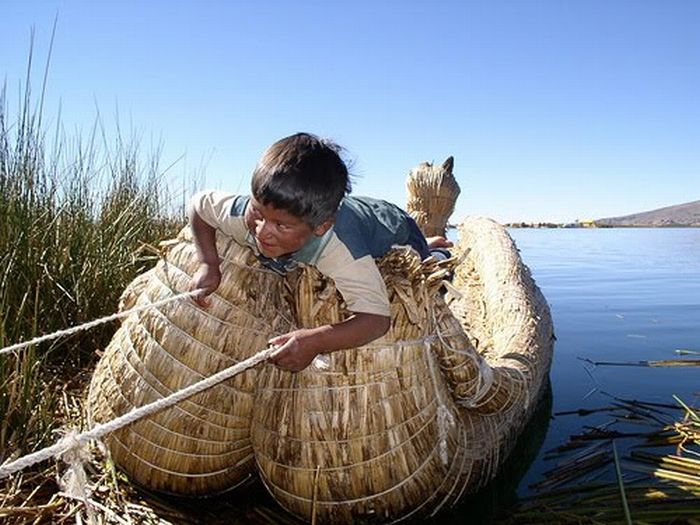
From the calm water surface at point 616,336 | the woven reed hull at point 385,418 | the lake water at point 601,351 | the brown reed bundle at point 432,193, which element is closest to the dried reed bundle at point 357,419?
the woven reed hull at point 385,418

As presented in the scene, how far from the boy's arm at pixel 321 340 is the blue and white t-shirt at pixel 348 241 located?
4 cm

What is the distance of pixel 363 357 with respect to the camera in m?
1.87

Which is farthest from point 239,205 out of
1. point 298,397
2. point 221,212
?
point 298,397

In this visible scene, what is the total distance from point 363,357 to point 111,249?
7.70 feet

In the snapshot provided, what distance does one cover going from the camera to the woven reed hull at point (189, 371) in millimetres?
1922

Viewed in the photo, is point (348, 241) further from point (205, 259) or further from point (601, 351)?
point (601, 351)

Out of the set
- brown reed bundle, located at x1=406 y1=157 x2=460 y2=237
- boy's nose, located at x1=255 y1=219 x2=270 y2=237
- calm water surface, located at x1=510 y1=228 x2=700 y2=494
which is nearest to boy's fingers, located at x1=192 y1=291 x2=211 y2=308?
boy's nose, located at x1=255 y1=219 x2=270 y2=237

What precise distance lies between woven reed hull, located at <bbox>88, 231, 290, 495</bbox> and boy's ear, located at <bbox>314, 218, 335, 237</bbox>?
338mm

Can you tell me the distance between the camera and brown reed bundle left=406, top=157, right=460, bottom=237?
4.32 meters

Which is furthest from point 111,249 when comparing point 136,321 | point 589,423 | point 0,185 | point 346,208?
point 589,423

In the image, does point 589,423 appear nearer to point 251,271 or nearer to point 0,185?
point 251,271

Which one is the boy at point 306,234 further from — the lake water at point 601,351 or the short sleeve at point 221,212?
the lake water at point 601,351

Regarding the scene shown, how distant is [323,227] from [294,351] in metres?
0.37

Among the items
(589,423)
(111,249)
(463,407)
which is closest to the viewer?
(463,407)
